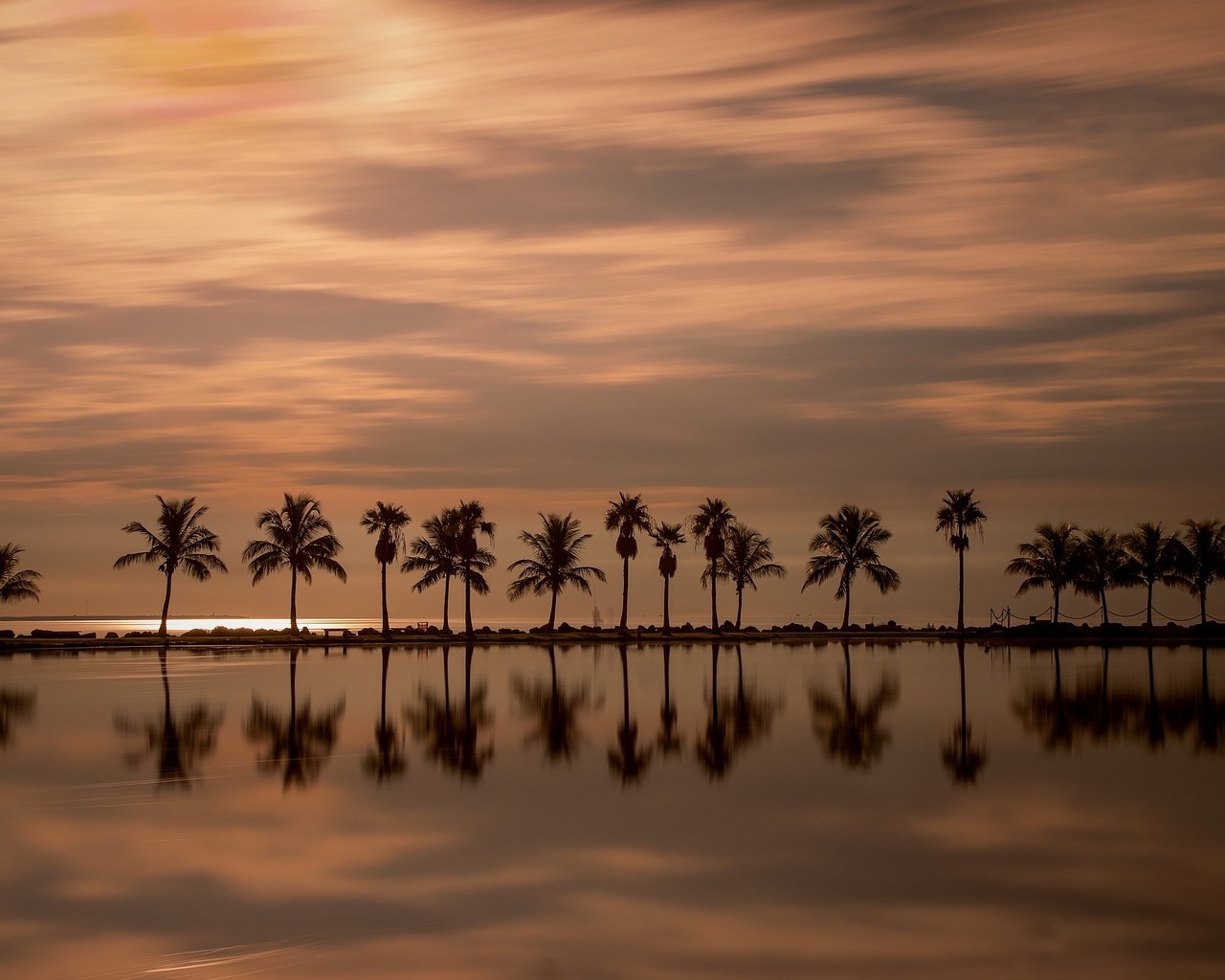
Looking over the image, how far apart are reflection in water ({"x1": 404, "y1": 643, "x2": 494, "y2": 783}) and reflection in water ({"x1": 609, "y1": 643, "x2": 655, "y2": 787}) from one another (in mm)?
2427

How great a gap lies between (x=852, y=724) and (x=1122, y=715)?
23.8 ft

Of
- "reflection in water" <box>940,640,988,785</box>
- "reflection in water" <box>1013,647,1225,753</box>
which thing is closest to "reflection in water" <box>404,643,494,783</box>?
"reflection in water" <box>940,640,988,785</box>

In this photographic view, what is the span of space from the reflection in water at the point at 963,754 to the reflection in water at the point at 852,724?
1.28 metres

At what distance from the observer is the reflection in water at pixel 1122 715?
29484mm

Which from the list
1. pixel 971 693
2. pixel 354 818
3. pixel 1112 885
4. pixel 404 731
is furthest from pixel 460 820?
pixel 971 693

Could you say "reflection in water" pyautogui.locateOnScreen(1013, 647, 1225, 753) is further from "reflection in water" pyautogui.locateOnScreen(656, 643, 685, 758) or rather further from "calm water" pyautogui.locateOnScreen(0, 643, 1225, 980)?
"reflection in water" pyautogui.locateOnScreen(656, 643, 685, 758)

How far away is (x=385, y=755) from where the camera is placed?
27312mm

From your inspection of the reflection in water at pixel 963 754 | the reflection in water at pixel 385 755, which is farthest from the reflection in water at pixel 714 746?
the reflection in water at pixel 385 755

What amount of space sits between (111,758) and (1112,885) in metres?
19.1

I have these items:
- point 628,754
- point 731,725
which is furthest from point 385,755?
point 731,725

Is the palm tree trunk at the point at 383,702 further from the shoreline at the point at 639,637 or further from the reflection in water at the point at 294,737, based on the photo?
the shoreline at the point at 639,637

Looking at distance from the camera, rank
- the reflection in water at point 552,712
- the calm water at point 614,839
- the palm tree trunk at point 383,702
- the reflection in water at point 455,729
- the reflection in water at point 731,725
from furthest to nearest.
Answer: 1. the palm tree trunk at point 383,702
2. the reflection in water at point 552,712
3. the reflection in water at point 731,725
4. the reflection in water at point 455,729
5. the calm water at point 614,839

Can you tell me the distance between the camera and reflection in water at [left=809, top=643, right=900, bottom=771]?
2695 cm

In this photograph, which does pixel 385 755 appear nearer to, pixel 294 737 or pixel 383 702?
pixel 294 737
